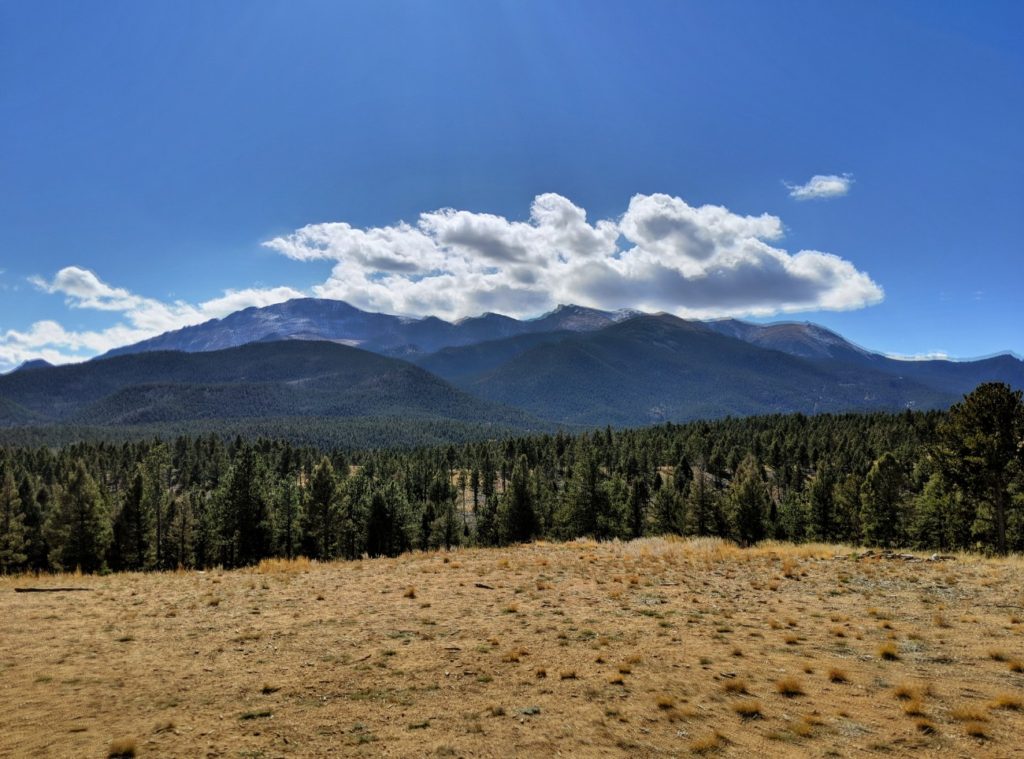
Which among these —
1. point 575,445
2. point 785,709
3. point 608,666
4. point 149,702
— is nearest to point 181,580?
point 149,702

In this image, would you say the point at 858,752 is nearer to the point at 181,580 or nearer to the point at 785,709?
the point at 785,709

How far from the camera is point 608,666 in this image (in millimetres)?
11828

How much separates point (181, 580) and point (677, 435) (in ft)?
475

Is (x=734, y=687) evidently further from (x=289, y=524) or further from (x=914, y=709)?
(x=289, y=524)

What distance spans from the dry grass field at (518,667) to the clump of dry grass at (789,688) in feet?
0.11

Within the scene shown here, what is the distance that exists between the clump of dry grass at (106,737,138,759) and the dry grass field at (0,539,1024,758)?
31 mm

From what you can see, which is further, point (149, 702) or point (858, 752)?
point (149, 702)

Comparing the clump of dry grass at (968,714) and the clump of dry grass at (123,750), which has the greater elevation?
the clump of dry grass at (123,750)

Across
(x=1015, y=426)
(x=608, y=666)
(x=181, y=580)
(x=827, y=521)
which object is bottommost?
(x=827, y=521)

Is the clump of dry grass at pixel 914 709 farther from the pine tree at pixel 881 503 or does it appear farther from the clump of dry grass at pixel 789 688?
the pine tree at pixel 881 503

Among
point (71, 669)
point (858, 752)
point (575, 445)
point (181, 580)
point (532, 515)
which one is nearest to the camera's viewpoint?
point (858, 752)

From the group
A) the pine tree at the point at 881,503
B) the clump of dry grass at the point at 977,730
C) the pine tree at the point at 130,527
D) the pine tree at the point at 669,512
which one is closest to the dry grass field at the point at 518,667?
the clump of dry grass at the point at 977,730

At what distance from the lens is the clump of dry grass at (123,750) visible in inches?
309

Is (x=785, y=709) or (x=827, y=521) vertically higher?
(x=785, y=709)
